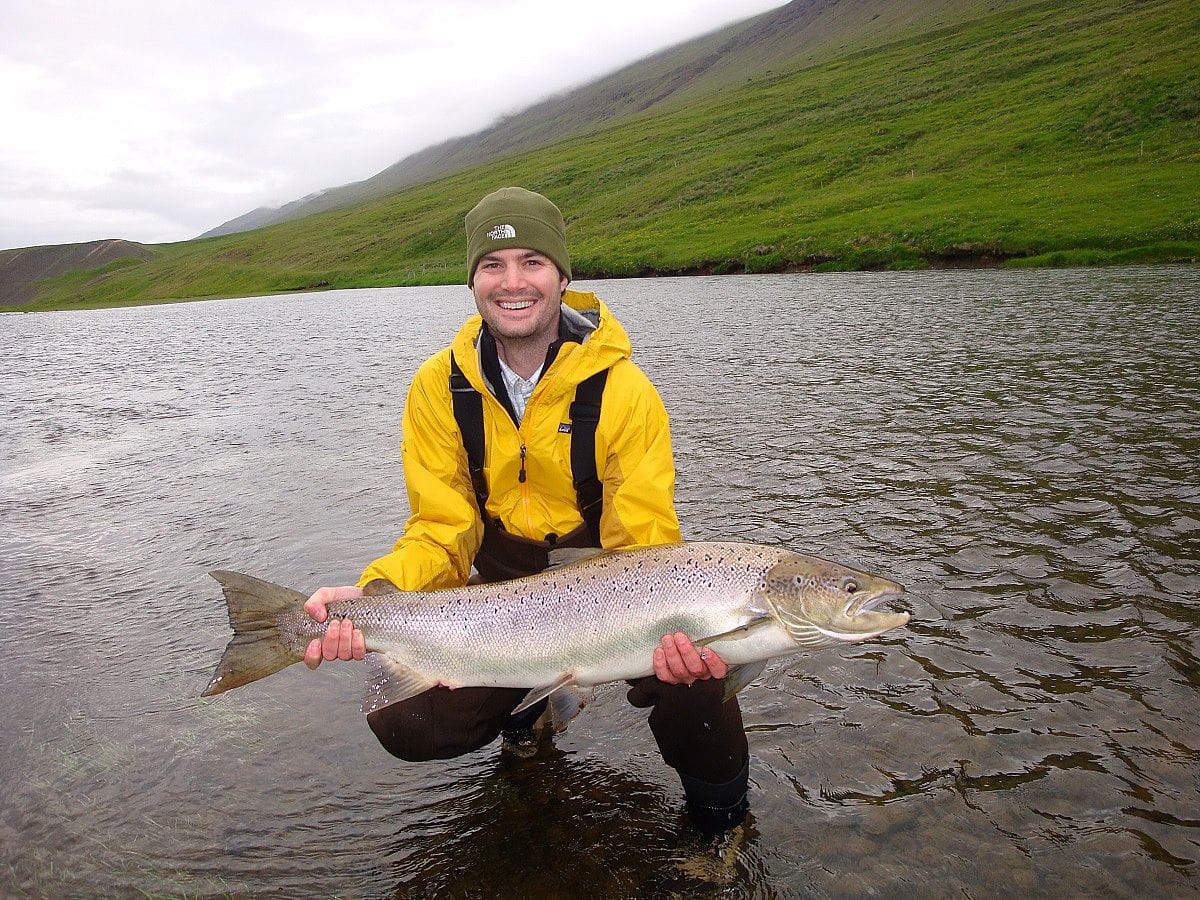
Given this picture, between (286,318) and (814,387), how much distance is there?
41.6 meters

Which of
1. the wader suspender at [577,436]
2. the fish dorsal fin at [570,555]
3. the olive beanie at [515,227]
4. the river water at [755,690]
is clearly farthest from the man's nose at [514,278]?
the river water at [755,690]

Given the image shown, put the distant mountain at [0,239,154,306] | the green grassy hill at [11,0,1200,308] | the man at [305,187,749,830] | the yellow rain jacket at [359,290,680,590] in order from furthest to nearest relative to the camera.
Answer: the distant mountain at [0,239,154,306] < the green grassy hill at [11,0,1200,308] < the yellow rain jacket at [359,290,680,590] < the man at [305,187,749,830]

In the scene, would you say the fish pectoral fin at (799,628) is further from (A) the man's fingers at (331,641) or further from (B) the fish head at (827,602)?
(A) the man's fingers at (331,641)

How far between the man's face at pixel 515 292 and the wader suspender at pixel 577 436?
0.39 meters

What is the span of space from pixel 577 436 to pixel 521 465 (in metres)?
0.43

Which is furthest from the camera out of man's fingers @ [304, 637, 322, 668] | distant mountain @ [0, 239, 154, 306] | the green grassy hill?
distant mountain @ [0, 239, 154, 306]

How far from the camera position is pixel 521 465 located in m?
4.80

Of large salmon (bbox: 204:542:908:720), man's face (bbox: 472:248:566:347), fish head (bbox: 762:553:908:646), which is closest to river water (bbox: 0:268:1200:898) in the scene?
large salmon (bbox: 204:542:908:720)

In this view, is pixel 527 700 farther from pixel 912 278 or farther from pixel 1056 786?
pixel 912 278

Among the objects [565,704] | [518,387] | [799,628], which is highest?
[518,387]

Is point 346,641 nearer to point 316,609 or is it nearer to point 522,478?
point 316,609

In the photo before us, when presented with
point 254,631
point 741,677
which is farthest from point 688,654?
point 254,631

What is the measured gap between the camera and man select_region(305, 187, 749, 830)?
14.3 feet

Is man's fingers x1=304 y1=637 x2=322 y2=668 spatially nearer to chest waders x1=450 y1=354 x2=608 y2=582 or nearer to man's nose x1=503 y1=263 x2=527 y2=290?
chest waders x1=450 y1=354 x2=608 y2=582
